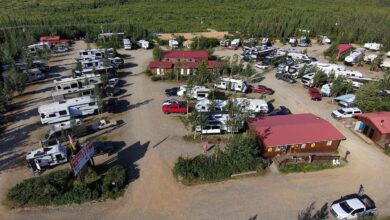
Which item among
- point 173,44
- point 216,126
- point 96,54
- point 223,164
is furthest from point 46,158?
point 173,44

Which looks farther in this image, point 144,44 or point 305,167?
point 144,44

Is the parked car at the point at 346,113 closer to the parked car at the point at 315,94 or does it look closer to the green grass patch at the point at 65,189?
the parked car at the point at 315,94

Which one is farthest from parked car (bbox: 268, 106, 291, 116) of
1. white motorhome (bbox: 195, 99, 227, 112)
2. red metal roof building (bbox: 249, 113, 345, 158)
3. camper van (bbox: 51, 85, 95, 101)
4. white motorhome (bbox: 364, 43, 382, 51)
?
white motorhome (bbox: 364, 43, 382, 51)

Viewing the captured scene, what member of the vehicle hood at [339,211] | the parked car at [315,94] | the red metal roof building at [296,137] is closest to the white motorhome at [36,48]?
the red metal roof building at [296,137]

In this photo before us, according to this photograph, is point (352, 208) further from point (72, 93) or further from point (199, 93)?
point (72, 93)

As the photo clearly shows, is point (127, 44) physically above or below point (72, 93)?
above

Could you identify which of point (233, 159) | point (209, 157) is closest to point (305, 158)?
point (233, 159)
